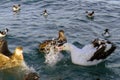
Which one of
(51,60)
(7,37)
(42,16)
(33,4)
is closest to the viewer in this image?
(51,60)

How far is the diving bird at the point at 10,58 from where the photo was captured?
16453 millimetres

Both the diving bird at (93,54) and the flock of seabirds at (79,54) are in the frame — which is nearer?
the flock of seabirds at (79,54)

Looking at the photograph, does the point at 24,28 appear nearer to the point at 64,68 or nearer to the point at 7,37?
the point at 7,37

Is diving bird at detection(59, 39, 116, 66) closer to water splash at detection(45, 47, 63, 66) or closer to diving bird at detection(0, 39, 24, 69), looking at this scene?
water splash at detection(45, 47, 63, 66)

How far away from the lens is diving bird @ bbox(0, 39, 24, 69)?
54.0ft

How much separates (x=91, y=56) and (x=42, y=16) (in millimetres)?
8585

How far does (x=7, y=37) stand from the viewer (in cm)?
2078

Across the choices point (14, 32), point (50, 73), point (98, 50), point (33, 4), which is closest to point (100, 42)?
point (98, 50)

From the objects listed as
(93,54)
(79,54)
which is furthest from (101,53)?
(79,54)

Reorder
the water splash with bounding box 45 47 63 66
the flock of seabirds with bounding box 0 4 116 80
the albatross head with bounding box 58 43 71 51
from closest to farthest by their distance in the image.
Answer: the flock of seabirds with bounding box 0 4 116 80
the water splash with bounding box 45 47 63 66
the albatross head with bounding box 58 43 71 51

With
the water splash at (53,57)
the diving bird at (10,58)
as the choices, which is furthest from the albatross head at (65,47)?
the diving bird at (10,58)

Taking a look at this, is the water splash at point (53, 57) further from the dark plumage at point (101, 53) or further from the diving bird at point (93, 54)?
the dark plumage at point (101, 53)

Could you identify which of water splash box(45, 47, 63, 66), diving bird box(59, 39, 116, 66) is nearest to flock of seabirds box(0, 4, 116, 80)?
diving bird box(59, 39, 116, 66)

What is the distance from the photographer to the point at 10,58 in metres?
16.6
